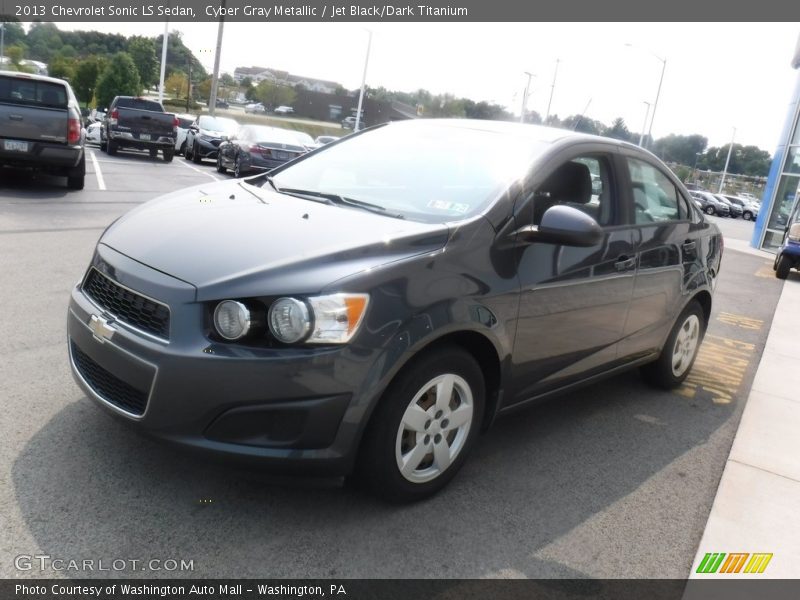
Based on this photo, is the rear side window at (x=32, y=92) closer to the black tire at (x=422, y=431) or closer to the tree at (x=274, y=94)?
the black tire at (x=422, y=431)

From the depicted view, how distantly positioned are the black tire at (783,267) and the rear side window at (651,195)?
10412 millimetres

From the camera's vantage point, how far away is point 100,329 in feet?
9.32

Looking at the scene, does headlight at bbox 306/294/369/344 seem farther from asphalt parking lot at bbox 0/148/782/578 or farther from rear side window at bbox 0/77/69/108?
rear side window at bbox 0/77/69/108

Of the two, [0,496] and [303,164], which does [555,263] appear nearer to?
[303,164]

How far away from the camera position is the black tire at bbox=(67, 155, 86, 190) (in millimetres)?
10961

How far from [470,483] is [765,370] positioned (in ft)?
13.6

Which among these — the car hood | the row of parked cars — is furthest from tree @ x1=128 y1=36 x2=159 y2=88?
the car hood

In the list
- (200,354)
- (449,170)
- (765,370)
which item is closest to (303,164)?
(449,170)

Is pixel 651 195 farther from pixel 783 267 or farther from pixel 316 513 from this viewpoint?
pixel 783 267

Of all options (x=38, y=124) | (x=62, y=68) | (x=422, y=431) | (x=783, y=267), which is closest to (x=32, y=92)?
(x=38, y=124)

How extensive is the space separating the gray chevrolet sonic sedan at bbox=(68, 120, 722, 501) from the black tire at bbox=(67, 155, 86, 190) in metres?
7.98

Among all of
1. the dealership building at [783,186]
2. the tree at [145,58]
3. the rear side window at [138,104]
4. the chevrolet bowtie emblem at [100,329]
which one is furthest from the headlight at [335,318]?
the tree at [145,58]

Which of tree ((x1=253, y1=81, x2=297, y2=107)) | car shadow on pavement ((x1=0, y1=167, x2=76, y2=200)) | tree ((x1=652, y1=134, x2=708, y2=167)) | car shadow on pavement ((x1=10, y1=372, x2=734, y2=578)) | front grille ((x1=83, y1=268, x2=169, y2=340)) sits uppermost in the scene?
tree ((x1=652, y1=134, x2=708, y2=167))

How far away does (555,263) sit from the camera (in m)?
3.50
